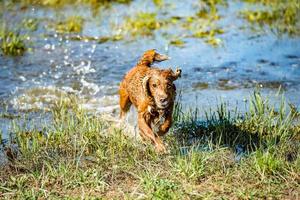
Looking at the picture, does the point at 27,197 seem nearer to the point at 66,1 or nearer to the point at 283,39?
the point at 283,39

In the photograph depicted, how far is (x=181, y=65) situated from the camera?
9.98 m

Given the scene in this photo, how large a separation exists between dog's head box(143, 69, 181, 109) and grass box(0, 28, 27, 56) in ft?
15.2

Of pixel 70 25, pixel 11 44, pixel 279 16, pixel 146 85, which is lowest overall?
pixel 11 44

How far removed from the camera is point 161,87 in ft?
20.7

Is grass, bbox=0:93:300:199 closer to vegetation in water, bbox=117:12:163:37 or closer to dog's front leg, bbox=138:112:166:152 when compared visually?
dog's front leg, bbox=138:112:166:152

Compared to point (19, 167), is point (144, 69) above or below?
above

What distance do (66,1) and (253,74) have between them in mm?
4867

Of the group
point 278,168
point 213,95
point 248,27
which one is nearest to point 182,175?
point 278,168

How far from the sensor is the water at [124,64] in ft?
28.8

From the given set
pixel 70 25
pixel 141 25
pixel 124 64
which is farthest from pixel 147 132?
pixel 70 25

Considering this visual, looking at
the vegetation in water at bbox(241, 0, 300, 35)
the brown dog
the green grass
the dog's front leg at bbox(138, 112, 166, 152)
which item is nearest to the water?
the vegetation in water at bbox(241, 0, 300, 35)

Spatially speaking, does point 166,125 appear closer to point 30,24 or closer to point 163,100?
point 163,100

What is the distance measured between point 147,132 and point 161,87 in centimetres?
46

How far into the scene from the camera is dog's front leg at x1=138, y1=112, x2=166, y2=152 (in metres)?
6.30
